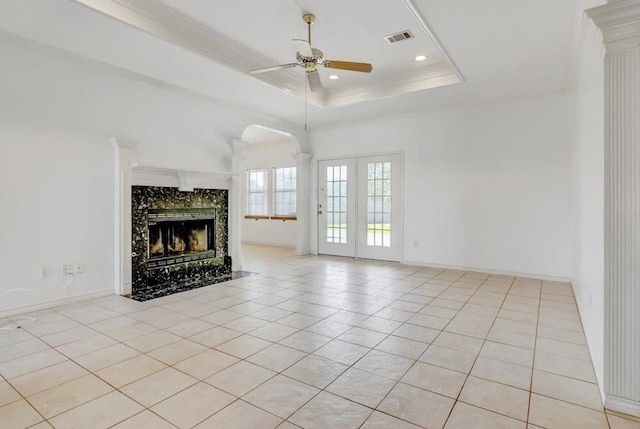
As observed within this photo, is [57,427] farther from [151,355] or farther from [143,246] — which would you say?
[143,246]

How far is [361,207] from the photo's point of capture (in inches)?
268

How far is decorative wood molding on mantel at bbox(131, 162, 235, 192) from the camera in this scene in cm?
447

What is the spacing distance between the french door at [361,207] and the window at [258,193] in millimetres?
2424

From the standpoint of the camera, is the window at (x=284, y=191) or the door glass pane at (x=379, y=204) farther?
the window at (x=284, y=191)

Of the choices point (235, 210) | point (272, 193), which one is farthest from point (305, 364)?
point (272, 193)

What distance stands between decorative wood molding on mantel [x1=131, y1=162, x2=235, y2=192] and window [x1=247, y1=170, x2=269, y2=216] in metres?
3.59

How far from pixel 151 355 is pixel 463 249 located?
16.0 ft

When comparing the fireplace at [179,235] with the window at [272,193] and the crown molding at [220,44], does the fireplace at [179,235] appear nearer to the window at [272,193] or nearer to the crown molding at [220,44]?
the crown molding at [220,44]

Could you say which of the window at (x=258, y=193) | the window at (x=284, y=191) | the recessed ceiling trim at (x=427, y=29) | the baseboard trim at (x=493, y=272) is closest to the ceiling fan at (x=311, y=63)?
the recessed ceiling trim at (x=427, y=29)

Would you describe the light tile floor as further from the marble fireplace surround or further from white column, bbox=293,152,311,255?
white column, bbox=293,152,311,255

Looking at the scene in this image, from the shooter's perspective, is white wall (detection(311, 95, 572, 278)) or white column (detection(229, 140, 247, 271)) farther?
white column (detection(229, 140, 247, 271))

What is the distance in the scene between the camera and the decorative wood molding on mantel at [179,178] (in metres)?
4.47

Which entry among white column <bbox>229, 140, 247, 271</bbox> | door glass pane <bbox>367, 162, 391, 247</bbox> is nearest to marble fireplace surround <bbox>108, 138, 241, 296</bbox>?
white column <bbox>229, 140, 247, 271</bbox>

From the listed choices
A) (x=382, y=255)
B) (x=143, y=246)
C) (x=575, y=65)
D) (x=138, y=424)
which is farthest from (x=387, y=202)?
(x=138, y=424)
